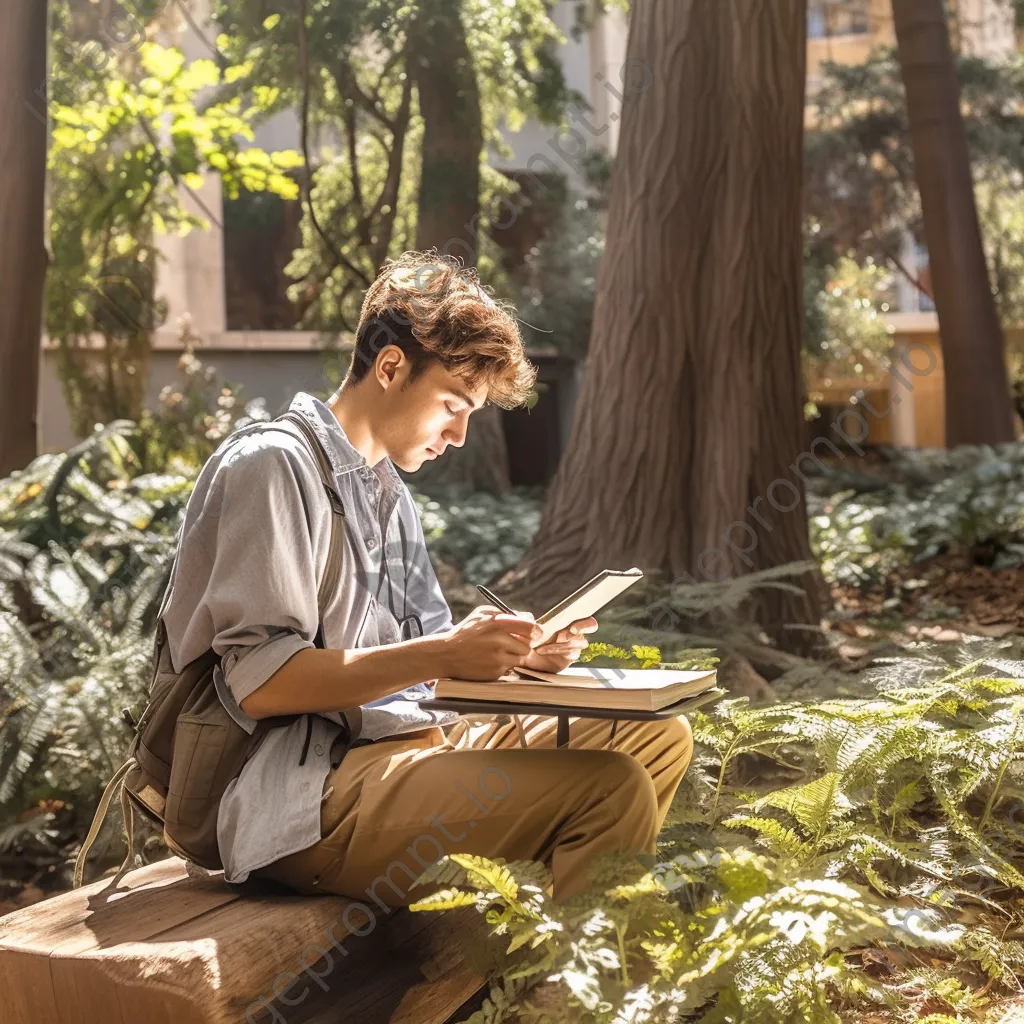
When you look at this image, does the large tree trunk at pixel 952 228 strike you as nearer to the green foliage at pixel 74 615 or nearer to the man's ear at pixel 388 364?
the green foliage at pixel 74 615

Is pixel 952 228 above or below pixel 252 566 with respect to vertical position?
above

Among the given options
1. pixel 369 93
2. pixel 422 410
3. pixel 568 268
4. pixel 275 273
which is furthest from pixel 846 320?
pixel 422 410

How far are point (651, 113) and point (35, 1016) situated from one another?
5.98 metres

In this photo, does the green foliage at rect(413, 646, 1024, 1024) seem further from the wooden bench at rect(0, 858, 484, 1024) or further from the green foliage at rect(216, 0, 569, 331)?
the green foliage at rect(216, 0, 569, 331)

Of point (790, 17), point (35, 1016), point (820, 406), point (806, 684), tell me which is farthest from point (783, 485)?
point (820, 406)

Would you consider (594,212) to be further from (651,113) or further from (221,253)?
(651,113)

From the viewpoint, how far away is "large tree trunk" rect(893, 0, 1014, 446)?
38.9 feet

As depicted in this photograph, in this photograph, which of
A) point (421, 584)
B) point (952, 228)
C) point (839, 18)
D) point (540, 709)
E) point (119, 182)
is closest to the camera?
point (540, 709)

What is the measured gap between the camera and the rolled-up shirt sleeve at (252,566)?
2.40 meters

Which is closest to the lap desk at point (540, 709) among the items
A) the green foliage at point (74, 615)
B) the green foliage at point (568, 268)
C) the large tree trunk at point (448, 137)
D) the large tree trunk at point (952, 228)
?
the green foliage at point (74, 615)

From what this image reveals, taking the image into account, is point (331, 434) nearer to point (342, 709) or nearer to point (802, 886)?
point (342, 709)

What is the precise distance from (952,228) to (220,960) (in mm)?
11328

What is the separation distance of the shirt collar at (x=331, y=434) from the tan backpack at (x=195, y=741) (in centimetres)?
2

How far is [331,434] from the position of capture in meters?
2.71
